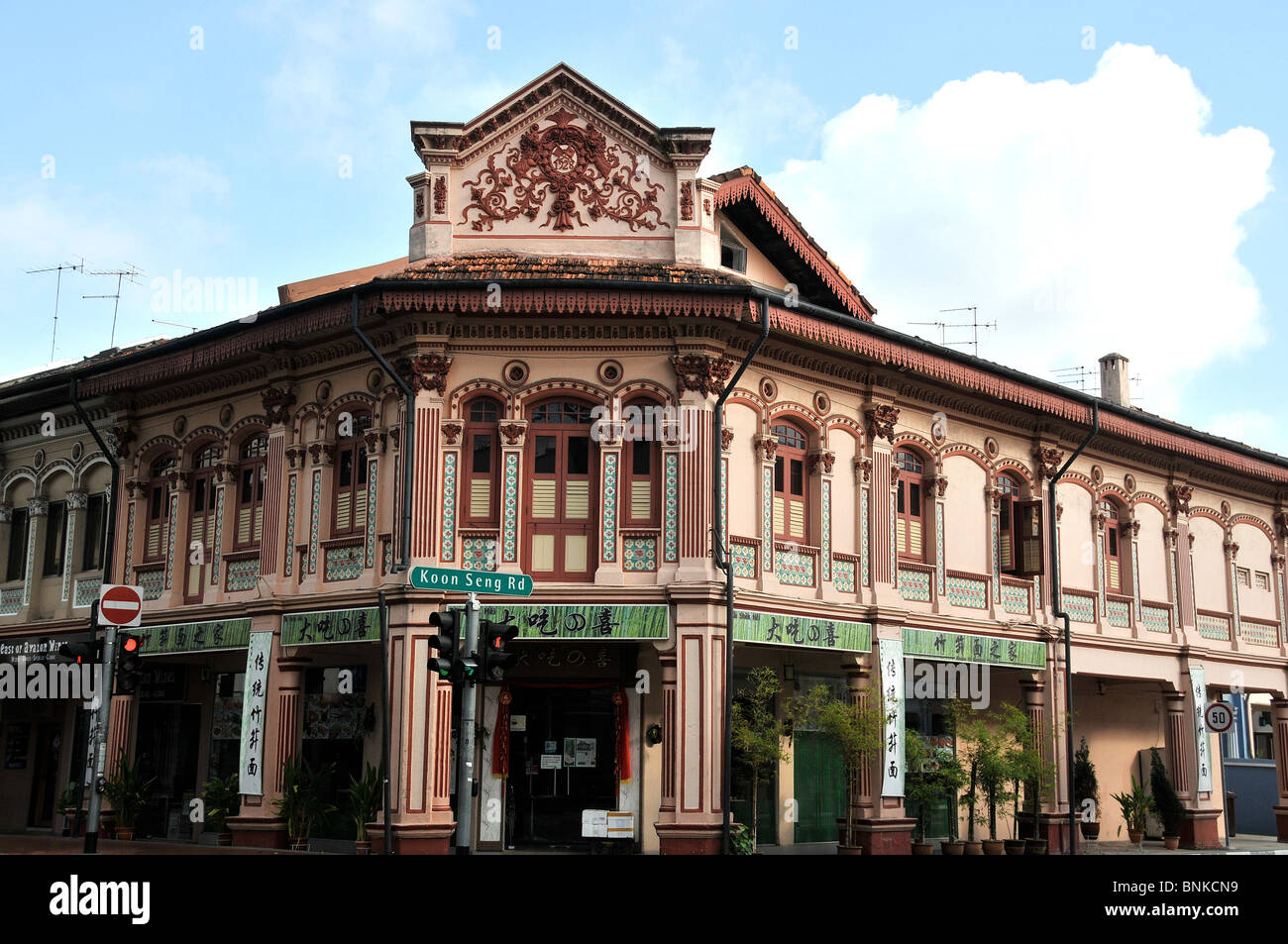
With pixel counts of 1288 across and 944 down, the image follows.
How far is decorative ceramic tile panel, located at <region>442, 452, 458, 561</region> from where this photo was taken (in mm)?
21109

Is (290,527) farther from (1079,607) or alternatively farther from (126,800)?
(1079,607)

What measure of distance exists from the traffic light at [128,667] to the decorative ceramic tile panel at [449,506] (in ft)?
15.7

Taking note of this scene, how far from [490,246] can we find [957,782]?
11999mm

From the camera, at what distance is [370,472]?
2216 cm

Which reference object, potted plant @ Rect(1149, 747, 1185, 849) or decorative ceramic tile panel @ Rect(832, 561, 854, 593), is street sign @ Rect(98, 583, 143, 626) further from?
potted plant @ Rect(1149, 747, 1185, 849)

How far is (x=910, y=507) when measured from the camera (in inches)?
992

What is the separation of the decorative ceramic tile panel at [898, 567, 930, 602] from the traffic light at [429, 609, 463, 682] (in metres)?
10.7

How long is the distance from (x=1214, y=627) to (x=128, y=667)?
2404cm

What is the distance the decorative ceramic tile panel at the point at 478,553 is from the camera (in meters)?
21.0

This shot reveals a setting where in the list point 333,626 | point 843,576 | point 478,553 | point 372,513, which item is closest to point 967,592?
point 843,576

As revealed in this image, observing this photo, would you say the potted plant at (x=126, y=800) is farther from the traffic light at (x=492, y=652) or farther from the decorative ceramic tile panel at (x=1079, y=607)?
the decorative ceramic tile panel at (x=1079, y=607)

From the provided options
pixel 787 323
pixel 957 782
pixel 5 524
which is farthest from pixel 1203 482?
pixel 5 524

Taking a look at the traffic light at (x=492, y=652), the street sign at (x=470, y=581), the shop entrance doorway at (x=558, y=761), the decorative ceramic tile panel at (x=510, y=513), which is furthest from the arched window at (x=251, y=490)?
the traffic light at (x=492, y=652)
